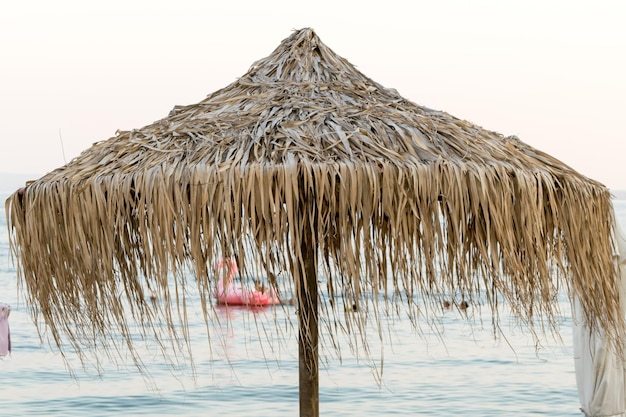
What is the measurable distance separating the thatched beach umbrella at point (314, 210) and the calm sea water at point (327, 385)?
18.1 ft

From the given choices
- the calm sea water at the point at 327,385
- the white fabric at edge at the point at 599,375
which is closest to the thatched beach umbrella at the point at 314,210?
the white fabric at edge at the point at 599,375

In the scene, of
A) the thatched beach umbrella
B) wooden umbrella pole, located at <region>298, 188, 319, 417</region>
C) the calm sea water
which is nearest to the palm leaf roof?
the thatched beach umbrella

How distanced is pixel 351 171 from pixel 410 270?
1.33 ft

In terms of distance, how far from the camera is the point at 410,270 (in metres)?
3.06

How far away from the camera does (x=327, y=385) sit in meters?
10.7

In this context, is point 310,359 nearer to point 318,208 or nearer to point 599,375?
point 318,208

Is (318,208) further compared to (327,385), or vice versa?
(327,385)

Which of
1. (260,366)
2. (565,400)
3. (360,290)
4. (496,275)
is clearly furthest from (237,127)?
(260,366)

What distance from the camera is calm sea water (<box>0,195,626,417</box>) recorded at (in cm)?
973

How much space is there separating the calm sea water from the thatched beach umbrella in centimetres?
552

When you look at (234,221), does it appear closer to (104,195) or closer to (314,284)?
(104,195)

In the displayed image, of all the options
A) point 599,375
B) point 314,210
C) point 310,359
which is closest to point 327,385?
point 599,375

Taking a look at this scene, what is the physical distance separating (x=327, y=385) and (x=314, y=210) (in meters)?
8.09

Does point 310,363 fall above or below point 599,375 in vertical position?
above
